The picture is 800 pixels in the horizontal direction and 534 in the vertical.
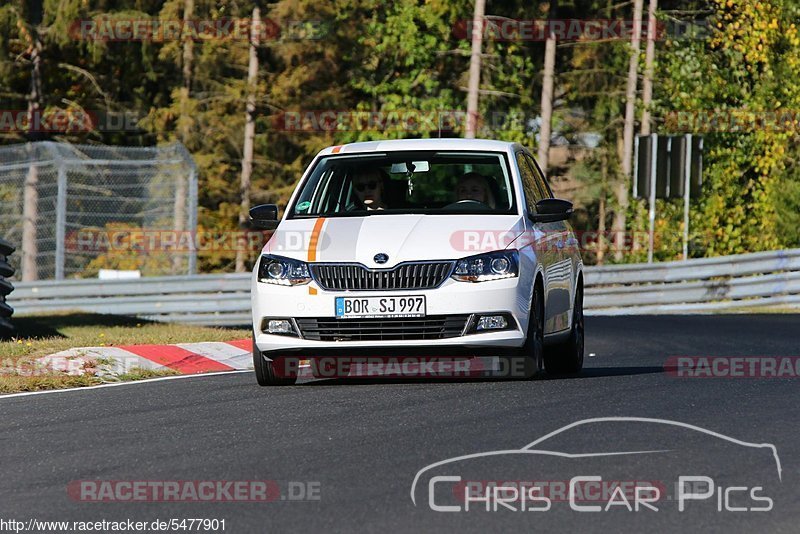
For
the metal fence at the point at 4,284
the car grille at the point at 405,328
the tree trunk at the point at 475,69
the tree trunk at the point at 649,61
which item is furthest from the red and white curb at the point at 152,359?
the tree trunk at the point at 649,61

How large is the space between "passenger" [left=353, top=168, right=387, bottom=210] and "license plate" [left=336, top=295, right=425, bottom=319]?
4.81 ft

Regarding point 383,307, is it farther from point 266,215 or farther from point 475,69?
point 475,69

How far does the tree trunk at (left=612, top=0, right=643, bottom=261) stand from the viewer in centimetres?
4728

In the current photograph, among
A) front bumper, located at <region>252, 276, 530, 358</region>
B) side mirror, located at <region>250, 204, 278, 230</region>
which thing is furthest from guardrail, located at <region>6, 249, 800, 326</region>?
front bumper, located at <region>252, 276, 530, 358</region>

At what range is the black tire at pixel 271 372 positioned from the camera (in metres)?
11.2

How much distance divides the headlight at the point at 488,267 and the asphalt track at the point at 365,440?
2.34ft

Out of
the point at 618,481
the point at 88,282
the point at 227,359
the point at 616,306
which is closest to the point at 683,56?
the point at 616,306

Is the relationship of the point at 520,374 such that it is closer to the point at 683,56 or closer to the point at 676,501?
the point at 676,501

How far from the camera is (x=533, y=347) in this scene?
11.0 meters

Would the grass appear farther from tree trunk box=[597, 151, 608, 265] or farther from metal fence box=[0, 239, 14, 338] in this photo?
Answer: tree trunk box=[597, 151, 608, 265]

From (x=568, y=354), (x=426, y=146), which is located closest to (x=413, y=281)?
(x=426, y=146)

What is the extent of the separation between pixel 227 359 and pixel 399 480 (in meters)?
7.27

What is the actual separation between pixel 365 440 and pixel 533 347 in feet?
9.69

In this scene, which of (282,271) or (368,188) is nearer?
(282,271)
